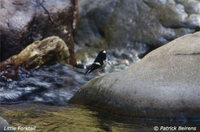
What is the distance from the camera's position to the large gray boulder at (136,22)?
33.7ft

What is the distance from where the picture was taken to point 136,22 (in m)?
10.5

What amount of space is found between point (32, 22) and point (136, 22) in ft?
9.96

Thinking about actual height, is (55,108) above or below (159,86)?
below

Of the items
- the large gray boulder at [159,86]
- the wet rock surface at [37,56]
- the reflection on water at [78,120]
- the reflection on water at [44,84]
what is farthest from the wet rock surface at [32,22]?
the large gray boulder at [159,86]

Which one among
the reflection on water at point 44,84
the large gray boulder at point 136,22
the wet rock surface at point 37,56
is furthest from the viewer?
the large gray boulder at point 136,22

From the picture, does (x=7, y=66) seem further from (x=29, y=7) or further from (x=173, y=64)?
(x=173, y=64)

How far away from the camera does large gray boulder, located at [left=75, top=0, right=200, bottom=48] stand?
10258mm

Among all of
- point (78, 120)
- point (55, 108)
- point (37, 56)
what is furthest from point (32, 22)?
point (78, 120)

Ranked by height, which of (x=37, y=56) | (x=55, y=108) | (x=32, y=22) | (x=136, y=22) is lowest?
(x=55, y=108)

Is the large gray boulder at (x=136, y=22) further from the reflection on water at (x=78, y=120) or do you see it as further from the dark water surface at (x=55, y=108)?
the reflection on water at (x=78, y=120)

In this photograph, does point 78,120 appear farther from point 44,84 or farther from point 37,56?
point 37,56

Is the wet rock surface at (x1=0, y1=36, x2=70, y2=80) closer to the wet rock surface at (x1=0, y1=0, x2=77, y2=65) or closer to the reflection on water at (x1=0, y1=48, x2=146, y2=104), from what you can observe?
the reflection on water at (x1=0, y1=48, x2=146, y2=104)

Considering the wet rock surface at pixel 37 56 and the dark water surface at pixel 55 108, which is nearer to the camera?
the dark water surface at pixel 55 108

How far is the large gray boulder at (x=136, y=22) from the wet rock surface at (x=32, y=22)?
109 cm
